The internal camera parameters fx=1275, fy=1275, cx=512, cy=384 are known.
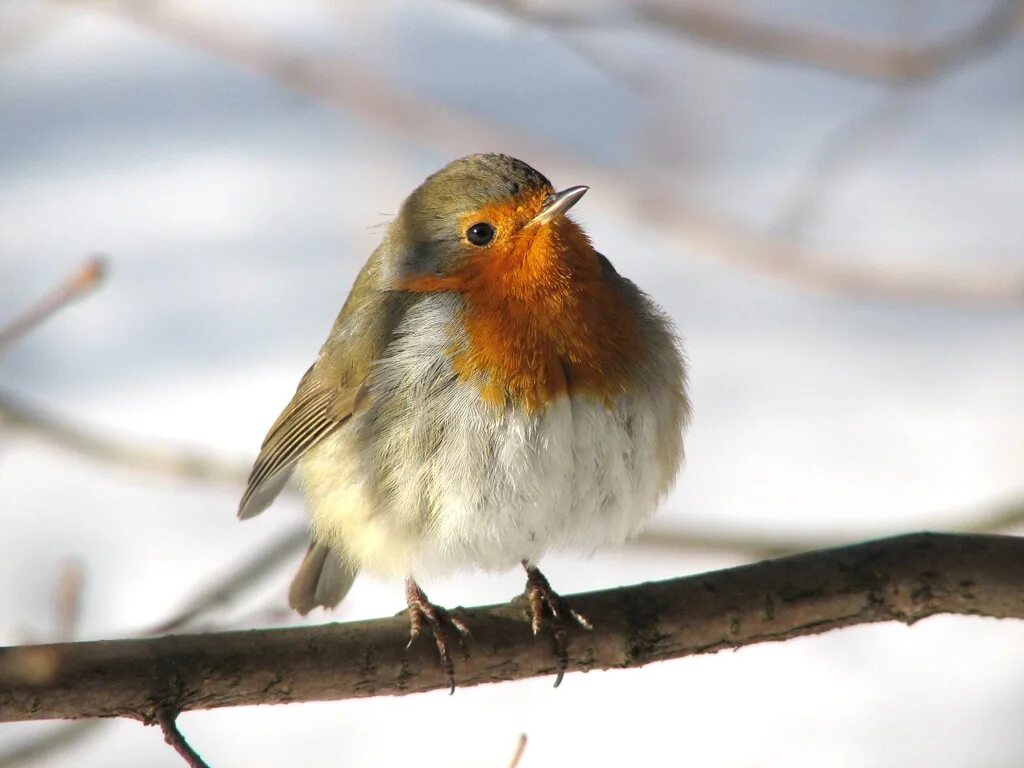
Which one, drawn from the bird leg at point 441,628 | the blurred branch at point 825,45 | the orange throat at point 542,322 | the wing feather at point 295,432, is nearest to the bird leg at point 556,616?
the bird leg at point 441,628

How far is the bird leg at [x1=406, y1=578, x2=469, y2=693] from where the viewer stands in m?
2.56

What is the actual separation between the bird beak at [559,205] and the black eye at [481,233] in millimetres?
94

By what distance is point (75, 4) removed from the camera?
4.86m

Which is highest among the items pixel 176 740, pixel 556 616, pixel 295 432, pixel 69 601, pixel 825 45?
pixel 825 45

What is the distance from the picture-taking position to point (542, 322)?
2.86 meters

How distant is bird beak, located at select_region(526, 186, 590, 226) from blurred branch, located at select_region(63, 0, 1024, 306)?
2.37 meters

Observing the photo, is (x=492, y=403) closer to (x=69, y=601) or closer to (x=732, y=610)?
(x=732, y=610)

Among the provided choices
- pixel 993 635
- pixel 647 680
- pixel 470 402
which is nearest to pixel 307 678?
pixel 470 402

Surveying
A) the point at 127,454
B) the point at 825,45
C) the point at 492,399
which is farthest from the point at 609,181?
the point at 492,399

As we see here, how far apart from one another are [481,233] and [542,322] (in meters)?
0.31

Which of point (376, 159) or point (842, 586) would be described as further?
point (376, 159)

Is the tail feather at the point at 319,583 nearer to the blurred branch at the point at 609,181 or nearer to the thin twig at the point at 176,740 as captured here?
the thin twig at the point at 176,740

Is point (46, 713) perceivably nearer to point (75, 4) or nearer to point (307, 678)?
point (307, 678)

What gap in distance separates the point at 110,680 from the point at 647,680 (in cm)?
273
